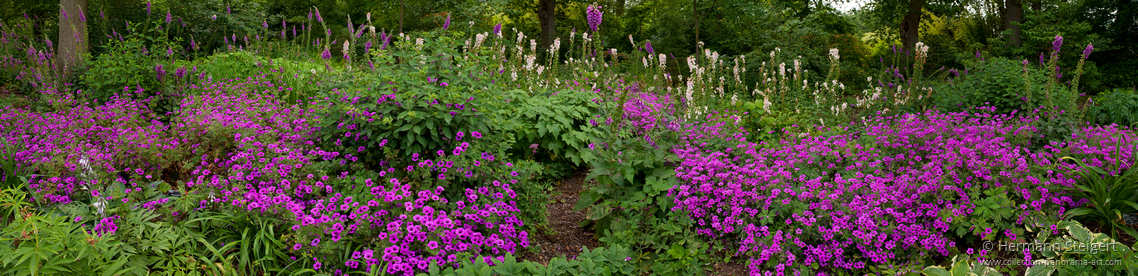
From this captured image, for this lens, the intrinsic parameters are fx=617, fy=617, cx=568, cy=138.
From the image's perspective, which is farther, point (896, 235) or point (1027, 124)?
point (1027, 124)

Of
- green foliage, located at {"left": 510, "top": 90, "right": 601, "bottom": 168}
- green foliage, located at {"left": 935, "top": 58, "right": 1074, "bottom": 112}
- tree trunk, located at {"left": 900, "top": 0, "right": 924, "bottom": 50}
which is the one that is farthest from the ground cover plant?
tree trunk, located at {"left": 900, "top": 0, "right": 924, "bottom": 50}

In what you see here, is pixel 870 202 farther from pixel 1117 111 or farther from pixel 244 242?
pixel 1117 111

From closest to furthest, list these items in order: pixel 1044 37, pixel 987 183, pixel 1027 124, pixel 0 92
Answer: pixel 987 183
pixel 1027 124
pixel 0 92
pixel 1044 37

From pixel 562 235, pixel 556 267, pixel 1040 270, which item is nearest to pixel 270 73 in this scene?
pixel 562 235

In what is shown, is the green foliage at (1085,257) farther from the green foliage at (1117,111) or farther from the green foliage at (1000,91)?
the green foliage at (1117,111)

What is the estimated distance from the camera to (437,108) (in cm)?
326

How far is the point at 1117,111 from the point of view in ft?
19.3

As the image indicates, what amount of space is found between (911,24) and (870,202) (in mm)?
12329

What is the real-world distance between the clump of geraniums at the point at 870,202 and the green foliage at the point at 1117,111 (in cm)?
291

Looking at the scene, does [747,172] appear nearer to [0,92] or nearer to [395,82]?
[395,82]

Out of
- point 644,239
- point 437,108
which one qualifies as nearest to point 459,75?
point 437,108

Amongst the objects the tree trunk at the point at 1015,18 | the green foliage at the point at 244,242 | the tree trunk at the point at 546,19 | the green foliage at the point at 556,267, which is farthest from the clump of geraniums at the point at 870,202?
the tree trunk at the point at 546,19

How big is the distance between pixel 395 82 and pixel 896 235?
272 cm

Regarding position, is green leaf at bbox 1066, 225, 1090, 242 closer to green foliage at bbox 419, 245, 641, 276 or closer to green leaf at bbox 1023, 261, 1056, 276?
green leaf at bbox 1023, 261, 1056, 276
